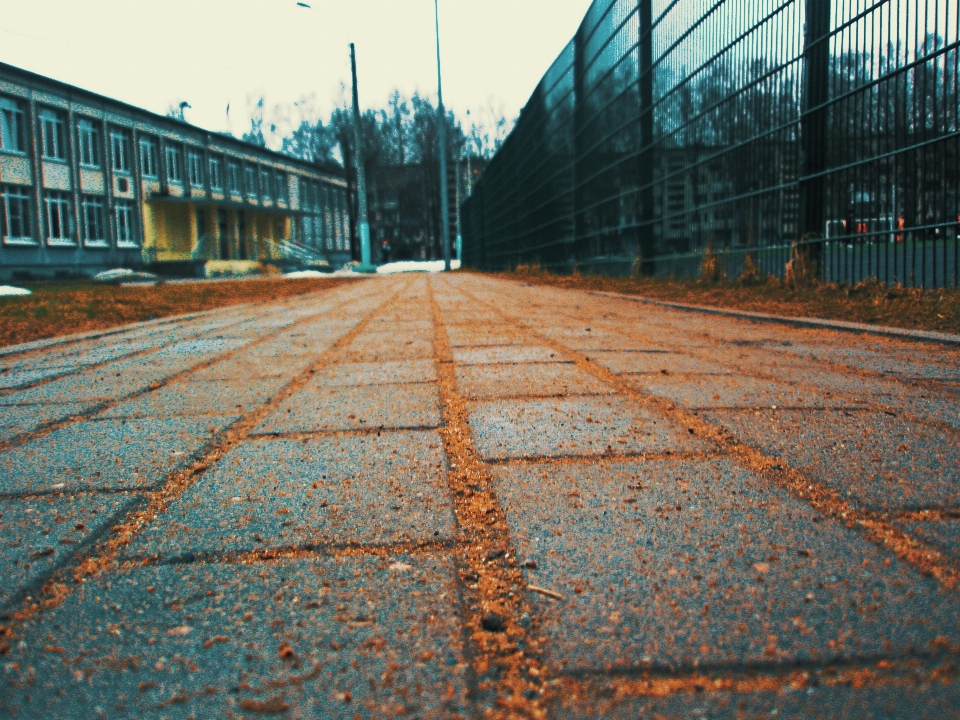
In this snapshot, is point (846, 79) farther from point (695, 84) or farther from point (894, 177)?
point (695, 84)

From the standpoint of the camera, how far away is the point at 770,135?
6004 mm

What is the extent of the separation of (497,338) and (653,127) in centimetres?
445

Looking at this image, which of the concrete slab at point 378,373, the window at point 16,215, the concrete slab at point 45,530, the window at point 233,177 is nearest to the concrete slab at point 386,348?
the concrete slab at point 378,373

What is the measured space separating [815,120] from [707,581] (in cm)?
513

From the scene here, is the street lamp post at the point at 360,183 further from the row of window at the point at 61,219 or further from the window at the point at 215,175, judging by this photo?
the window at the point at 215,175

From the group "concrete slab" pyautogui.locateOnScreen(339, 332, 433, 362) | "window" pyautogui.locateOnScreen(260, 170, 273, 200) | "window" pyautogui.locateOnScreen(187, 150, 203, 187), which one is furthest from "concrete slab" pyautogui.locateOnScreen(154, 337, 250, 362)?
"window" pyautogui.locateOnScreen(260, 170, 273, 200)

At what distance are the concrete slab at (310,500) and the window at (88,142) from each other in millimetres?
30314

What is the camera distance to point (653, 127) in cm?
802

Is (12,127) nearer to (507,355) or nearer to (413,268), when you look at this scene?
(413,268)

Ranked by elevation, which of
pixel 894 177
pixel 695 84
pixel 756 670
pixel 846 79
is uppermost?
pixel 695 84

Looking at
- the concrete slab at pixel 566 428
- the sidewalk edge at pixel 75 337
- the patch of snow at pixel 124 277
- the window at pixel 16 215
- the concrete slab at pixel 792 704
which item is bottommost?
the concrete slab at pixel 792 704

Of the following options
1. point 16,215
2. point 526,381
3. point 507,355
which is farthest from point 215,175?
point 526,381

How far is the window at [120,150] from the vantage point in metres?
30.0

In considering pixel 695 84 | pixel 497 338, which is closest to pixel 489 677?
pixel 497 338
